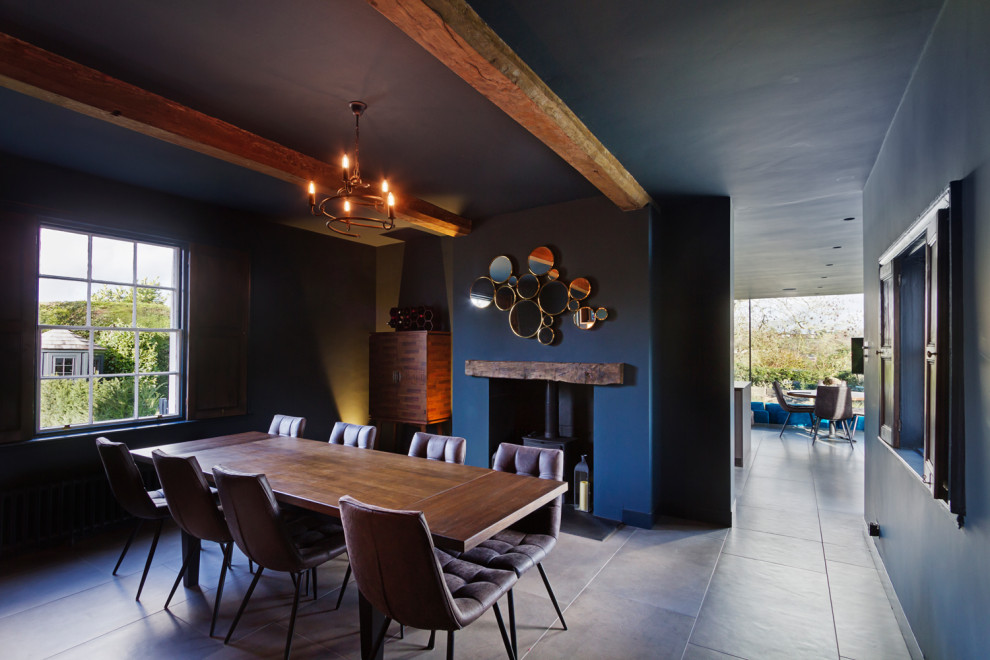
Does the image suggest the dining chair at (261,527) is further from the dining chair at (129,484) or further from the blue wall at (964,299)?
the blue wall at (964,299)

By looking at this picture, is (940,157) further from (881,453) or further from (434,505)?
(434,505)

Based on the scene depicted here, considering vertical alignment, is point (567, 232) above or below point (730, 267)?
above

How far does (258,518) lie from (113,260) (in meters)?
3.09

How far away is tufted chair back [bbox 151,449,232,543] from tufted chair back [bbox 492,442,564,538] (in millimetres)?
1428

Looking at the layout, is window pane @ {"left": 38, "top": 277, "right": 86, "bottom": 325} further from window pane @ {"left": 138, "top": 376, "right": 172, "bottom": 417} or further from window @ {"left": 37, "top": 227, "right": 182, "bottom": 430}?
window pane @ {"left": 138, "top": 376, "right": 172, "bottom": 417}

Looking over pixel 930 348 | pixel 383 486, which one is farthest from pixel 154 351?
pixel 930 348

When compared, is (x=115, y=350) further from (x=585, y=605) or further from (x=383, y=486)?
(x=585, y=605)

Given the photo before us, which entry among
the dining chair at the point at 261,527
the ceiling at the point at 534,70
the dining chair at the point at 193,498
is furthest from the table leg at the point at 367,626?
the ceiling at the point at 534,70

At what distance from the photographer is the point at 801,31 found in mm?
1897

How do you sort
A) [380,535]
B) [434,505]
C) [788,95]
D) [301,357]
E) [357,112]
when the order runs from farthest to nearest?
[301,357]
[357,112]
[788,95]
[434,505]
[380,535]

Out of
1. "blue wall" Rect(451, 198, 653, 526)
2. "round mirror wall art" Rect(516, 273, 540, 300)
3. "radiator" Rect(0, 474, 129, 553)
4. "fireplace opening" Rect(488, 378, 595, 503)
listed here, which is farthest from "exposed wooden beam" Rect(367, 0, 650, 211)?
"radiator" Rect(0, 474, 129, 553)

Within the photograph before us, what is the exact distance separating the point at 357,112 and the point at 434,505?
2034mm

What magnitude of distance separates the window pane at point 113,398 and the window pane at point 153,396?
64mm

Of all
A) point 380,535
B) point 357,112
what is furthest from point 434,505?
point 357,112
